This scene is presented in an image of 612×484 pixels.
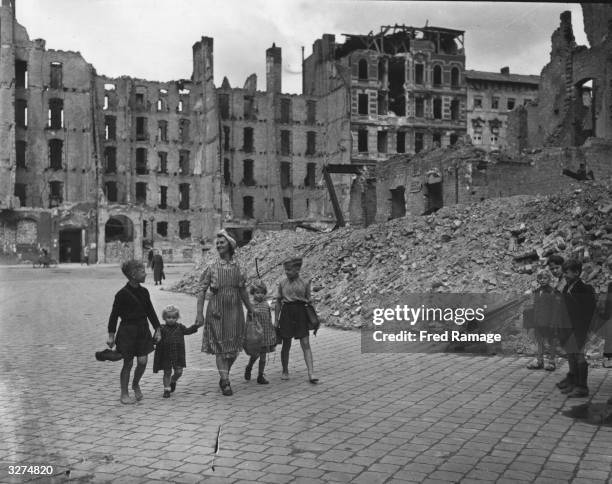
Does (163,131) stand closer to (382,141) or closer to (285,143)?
(285,143)

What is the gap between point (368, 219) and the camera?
1196 inches

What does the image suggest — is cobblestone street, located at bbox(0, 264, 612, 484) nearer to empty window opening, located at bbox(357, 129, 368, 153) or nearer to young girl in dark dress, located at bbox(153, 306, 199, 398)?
young girl in dark dress, located at bbox(153, 306, 199, 398)

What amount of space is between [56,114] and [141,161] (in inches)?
307

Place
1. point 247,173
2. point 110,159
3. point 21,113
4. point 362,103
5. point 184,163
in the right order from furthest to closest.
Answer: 1. point 247,173
2. point 184,163
3. point 110,159
4. point 362,103
5. point 21,113

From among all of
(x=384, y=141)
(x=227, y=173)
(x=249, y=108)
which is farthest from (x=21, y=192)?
(x=384, y=141)

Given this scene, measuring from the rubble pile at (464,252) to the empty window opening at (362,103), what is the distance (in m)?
38.4

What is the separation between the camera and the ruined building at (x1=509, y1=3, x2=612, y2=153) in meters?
29.7

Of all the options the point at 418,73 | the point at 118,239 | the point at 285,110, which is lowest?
the point at 118,239

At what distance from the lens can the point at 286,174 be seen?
2377 inches

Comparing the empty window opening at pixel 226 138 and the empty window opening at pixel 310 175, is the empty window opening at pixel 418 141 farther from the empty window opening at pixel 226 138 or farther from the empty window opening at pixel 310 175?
the empty window opening at pixel 226 138

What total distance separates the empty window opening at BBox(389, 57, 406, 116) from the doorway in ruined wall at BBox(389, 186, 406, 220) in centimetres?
2818

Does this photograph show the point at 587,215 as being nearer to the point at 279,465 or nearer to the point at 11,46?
the point at 279,465

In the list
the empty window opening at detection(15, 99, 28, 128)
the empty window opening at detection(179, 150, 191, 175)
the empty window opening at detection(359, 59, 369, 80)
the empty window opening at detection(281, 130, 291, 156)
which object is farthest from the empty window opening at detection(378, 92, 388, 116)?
the empty window opening at detection(15, 99, 28, 128)

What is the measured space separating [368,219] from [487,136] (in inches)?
1658
